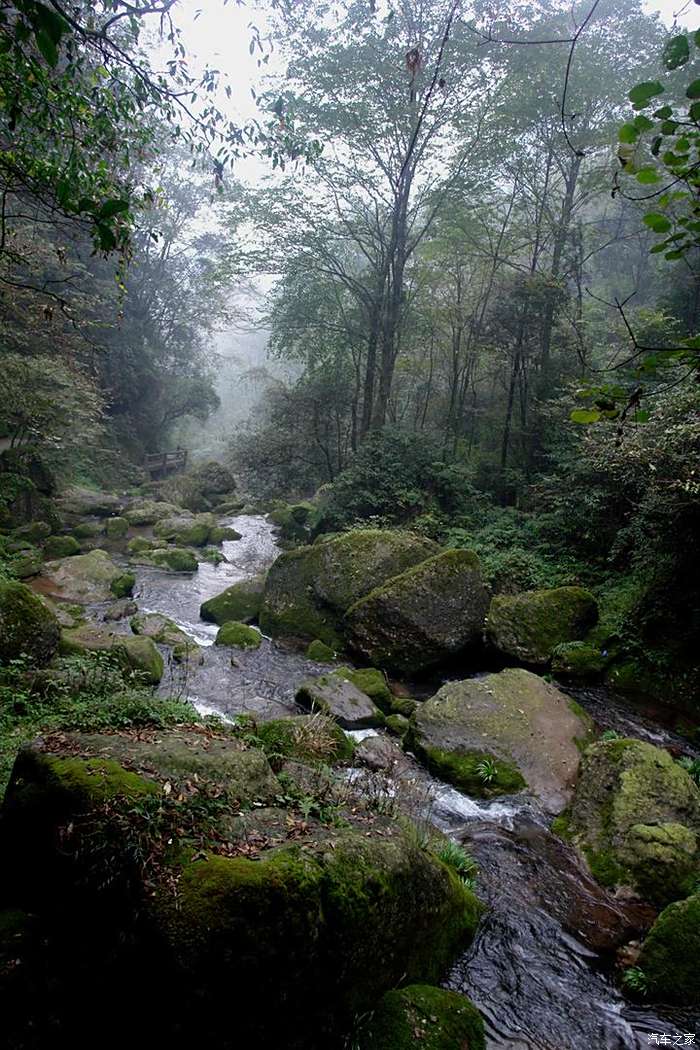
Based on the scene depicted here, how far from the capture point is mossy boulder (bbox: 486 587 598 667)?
8.90 meters

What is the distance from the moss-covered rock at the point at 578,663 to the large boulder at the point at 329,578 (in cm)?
320

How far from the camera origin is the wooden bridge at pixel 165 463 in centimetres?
2989

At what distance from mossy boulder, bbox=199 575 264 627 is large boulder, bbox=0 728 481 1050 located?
770cm

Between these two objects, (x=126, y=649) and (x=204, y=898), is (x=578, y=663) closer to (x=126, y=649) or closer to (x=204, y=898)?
(x=126, y=649)

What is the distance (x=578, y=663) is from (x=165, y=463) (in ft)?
87.5

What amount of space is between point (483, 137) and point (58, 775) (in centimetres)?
1823

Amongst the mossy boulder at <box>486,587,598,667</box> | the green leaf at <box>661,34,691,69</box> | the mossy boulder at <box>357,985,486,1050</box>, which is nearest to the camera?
the green leaf at <box>661,34,691,69</box>

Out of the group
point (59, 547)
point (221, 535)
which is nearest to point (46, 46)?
point (59, 547)

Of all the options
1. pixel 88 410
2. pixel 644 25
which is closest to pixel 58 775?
pixel 88 410

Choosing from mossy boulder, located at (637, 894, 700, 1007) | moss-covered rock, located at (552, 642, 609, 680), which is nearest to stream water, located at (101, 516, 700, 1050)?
mossy boulder, located at (637, 894, 700, 1007)

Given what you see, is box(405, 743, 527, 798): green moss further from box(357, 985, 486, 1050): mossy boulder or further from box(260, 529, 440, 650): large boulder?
box(260, 529, 440, 650): large boulder

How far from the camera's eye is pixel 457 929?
149 inches

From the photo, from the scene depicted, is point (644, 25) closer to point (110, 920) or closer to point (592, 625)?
point (592, 625)

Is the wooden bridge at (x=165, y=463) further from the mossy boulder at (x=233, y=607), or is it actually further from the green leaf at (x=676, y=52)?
the green leaf at (x=676, y=52)
